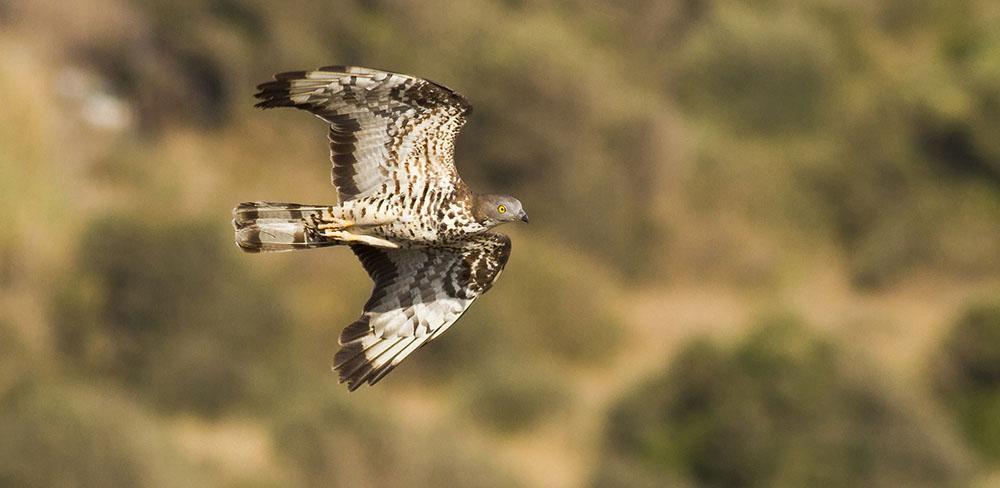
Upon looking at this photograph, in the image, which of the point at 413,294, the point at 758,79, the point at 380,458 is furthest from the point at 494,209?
the point at 758,79

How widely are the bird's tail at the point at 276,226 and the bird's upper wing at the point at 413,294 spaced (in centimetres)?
49

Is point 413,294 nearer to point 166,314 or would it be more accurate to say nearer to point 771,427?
point 771,427

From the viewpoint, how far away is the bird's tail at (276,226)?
13.0 meters

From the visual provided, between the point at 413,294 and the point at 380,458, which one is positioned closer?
the point at 413,294

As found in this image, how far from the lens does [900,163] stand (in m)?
51.3

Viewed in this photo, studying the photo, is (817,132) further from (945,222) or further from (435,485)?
(435,485)

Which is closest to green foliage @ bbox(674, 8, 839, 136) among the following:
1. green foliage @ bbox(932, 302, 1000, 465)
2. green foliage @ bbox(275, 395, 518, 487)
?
green foliage @ bbox(932, 302, 1000, 465)

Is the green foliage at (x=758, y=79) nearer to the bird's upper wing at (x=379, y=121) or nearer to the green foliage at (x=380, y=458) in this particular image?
the green foliage at (x=380, y=458)

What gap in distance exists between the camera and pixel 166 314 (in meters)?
36.3

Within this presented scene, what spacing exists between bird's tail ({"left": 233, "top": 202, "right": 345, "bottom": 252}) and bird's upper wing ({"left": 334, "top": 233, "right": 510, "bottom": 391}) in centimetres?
49

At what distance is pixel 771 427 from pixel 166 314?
409 inches

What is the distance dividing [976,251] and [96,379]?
20.8 m

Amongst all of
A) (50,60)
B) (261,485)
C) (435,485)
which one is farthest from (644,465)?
(50,60)

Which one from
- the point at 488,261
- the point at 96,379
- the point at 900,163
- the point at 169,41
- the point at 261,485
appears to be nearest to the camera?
the point at 488,261
